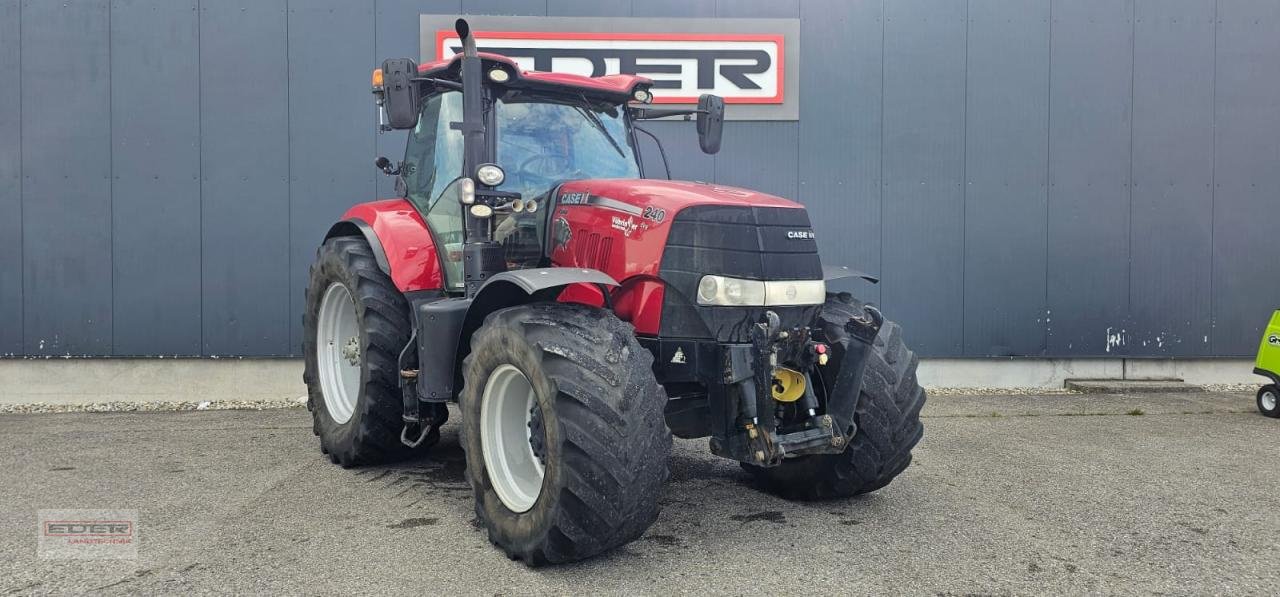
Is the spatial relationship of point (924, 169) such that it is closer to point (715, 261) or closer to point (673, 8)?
point (673, 8)

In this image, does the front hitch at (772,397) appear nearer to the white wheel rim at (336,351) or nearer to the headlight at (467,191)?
the headlight at (467,191)

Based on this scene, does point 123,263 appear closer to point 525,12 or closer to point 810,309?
point 525,12

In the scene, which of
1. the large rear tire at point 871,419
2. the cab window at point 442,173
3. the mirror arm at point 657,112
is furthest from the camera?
the mirror arm at point 657,112

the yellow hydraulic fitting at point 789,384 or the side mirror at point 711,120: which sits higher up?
the side mirror at point 711,120

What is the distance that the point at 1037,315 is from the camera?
8.98 metres

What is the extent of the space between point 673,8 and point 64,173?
596cm

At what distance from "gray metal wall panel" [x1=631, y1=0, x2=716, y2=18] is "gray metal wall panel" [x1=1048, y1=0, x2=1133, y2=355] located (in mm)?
3558

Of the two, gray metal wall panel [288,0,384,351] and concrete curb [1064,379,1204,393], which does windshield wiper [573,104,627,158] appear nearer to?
gray metal wall panel [288,0,384,351]

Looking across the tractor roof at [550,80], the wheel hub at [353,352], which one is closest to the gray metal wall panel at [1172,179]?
the tractor roof at [550,80]

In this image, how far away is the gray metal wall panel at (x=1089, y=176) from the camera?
29.3 feet

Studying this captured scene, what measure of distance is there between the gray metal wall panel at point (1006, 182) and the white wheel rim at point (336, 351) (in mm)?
6049

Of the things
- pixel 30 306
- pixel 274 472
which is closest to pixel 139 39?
pixel 30 306

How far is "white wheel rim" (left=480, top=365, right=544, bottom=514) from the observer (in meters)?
4.03

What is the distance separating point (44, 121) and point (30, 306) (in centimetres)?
172
